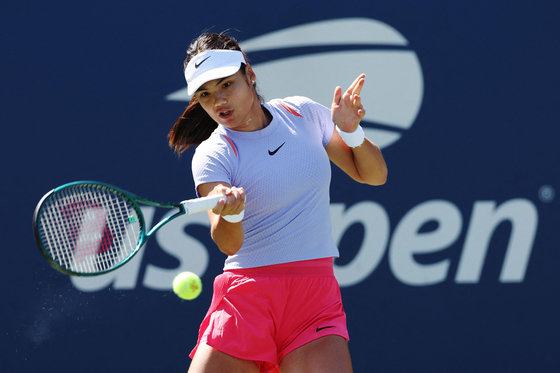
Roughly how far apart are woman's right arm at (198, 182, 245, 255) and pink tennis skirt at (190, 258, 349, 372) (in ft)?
0.50

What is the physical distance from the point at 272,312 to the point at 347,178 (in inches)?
61.3

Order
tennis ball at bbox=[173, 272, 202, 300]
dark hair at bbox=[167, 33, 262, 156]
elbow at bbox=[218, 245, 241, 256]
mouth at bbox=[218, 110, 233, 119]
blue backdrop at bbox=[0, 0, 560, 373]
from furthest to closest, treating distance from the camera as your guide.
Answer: blue backdrop at bbox=[0, 0, 560, 373] < tennis ball at bbox=[173, 272, 202, 300] < dark hair at bbox=[167, 33, 262, 156] < mouth at bbox=[218, 110, 233, 119] < elbow at bbox=[218, 245, 241, 256]

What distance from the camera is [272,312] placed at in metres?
1.78

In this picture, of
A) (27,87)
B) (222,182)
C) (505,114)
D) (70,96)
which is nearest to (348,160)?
(222,182)

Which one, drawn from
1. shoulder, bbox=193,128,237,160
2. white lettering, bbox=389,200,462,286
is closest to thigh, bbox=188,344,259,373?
shoulder, bbox=193,128,237,160

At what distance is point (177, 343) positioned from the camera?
10.4ft

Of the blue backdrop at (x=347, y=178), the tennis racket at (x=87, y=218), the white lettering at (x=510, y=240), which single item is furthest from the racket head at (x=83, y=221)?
the white lettering at (x=510, y=240)

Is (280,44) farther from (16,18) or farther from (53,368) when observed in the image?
(53,368)

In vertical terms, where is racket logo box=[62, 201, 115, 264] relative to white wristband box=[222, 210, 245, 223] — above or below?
below

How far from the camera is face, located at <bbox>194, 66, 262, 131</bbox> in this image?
1788 mm

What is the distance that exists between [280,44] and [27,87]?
1.42 meters

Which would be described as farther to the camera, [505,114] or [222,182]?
[505,114]

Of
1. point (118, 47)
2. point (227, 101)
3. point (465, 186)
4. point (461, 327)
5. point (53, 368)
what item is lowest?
point (53, 368)

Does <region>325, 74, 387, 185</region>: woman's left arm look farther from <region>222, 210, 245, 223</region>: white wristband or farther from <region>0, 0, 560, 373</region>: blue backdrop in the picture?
<region>0, 0, 560, 373</region>: blue backdrop
